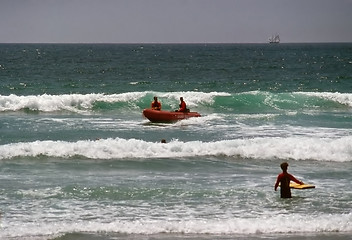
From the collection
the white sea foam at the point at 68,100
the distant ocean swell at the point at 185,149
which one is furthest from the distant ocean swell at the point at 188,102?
the distant ocean swell at the point at 185,149

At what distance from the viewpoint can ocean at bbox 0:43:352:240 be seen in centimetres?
1346

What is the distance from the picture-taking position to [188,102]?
36.5 metres

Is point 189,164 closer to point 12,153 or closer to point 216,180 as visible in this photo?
point 216,180

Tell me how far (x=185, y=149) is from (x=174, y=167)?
2.21 meters

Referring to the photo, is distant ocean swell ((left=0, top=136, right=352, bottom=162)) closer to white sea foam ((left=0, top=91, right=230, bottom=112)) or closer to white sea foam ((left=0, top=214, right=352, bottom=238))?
white sea foam ((left=0, top=214, right=352, bottom=238))

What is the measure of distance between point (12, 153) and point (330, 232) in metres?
11.2

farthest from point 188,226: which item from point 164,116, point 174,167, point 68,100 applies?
point 68,100

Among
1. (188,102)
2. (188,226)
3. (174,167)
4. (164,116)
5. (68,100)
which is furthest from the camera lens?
(188,102)

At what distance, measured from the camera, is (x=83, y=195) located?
15.9m

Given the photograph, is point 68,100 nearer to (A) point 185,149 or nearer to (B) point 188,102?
(B) point 188,102

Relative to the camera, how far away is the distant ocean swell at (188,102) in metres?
34.1

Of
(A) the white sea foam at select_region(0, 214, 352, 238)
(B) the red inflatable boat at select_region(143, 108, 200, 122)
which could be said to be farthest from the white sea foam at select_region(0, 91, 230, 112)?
(A) the white sea foam at select_region(0, 214, 352, 238)

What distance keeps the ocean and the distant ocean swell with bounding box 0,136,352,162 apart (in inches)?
1.3

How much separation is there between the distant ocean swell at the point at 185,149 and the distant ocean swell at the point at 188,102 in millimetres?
12470
